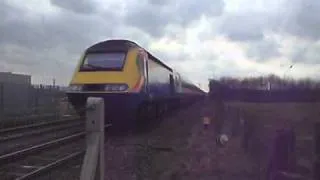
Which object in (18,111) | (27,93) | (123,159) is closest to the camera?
(123,159)

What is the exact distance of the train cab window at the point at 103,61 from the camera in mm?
18188

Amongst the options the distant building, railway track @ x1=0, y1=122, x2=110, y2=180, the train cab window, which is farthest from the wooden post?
the distant building

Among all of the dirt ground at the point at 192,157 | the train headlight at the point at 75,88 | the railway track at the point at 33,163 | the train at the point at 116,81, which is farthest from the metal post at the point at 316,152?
the train headlight at the point at 75,88

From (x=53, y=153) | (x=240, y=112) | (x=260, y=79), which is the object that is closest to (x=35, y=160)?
(x=53, y=153)

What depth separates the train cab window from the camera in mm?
18188

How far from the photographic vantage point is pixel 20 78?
56.7 metres

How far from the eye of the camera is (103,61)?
18453mm

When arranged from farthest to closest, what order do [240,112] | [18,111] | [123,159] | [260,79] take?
1. [260,79]
2. [18,111]
3. [240,112]
4. [123,159]

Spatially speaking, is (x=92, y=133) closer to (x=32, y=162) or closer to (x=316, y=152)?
(x=316, y=152)

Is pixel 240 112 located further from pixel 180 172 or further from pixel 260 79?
pixel 260 79

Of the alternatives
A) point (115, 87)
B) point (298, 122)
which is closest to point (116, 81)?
point (115, 87)

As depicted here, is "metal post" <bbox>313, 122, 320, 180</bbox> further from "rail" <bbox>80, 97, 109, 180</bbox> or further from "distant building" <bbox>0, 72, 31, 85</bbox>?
"distant building" <bbox>0, 72, 31, 85</bbox>

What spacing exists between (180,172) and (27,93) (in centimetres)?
2563

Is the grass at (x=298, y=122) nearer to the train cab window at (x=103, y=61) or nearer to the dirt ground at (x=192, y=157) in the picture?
the dirt ground at (x=192, y=157)
